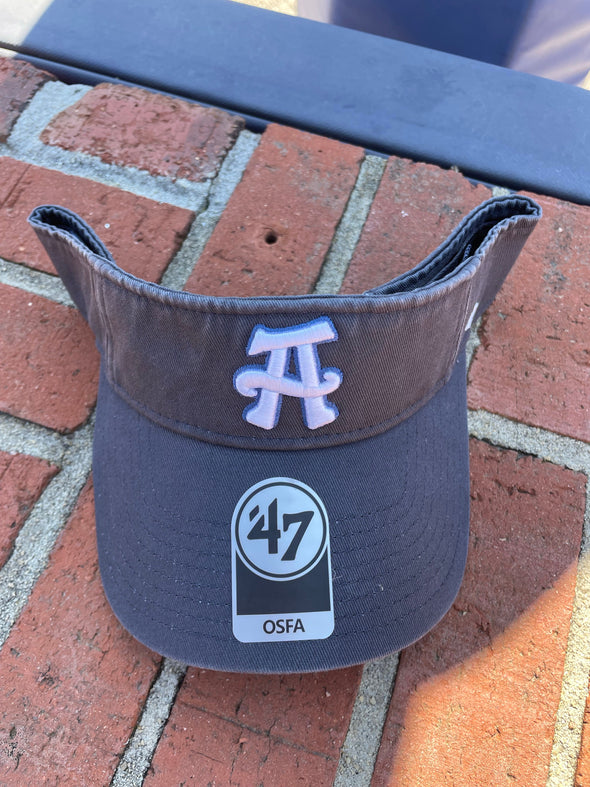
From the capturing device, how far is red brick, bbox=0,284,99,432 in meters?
0.70

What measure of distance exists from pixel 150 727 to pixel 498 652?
0.31m

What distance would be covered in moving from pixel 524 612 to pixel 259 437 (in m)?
0.30

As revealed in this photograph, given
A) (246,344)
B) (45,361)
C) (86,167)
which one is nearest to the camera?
(246,344)

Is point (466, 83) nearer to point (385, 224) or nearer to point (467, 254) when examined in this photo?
point (385, 224)

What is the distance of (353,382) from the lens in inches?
21.4

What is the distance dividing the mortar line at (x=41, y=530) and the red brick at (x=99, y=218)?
217 mm

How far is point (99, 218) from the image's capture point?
798 mm

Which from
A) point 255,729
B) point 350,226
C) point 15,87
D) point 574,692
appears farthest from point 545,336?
point 15,87

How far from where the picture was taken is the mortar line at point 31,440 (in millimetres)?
680

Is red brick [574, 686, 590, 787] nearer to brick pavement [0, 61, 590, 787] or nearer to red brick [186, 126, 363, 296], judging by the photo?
brick pavement [0, 61, 590, 787]

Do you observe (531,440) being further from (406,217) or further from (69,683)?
(69,683)

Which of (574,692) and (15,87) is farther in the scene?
(15,87)

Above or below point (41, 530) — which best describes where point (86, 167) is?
above

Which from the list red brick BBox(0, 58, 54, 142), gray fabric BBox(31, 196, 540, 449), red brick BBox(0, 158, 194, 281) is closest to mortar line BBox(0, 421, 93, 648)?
gray fabric BBox(31, 196, 540, 449)
